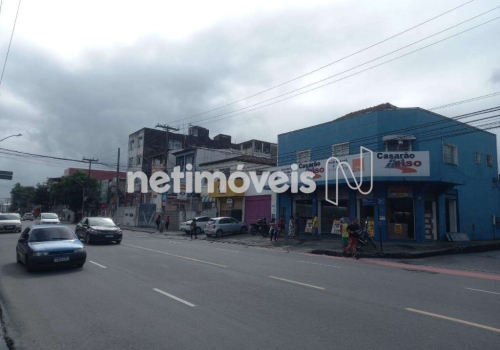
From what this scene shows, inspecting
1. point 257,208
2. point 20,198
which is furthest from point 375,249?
point 20,198

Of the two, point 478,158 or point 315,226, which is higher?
point 478,158

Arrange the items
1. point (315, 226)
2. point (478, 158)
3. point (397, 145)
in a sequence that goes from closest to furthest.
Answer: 1. point (397, 145)
2. point (315, 226)
3. point (478, 158)

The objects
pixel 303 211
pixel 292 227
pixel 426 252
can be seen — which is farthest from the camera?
pixel 303 211

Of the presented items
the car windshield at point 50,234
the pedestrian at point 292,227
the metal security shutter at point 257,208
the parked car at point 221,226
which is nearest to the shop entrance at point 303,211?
the pedestrian at point 292,227

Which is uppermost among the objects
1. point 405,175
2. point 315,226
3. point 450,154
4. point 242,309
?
point 450,154

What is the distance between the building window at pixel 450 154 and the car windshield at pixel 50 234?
2199 cm

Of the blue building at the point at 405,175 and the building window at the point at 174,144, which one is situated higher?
the building window at the point at 174,144

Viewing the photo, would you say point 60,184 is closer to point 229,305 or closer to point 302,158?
point 302,158

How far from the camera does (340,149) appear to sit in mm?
26266

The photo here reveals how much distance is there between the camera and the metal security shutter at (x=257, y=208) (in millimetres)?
32125

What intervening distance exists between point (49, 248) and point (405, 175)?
18.0 m

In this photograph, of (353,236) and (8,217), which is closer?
(353,236)

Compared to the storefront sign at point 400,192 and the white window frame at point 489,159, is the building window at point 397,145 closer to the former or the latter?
the storefront sign at point 400,192

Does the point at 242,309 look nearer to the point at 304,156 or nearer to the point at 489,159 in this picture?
the point at 304,156
